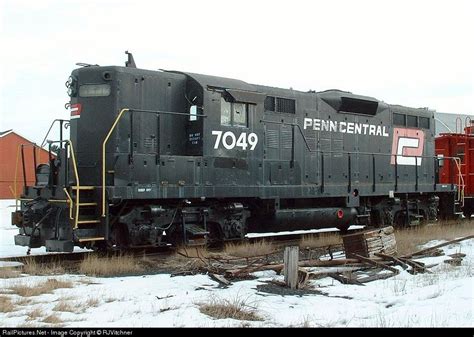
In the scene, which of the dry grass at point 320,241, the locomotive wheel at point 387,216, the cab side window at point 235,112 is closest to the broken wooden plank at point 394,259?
the dry grass at point 320,241

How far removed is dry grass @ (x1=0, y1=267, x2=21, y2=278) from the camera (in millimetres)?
8258

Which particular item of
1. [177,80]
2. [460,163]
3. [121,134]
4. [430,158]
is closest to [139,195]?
[121,134]

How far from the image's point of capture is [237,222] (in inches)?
460

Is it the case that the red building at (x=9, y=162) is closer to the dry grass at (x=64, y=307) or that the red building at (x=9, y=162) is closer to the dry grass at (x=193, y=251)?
the dry grass at (x=193, y=251)

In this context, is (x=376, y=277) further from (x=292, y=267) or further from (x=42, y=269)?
(x=42, y=269)

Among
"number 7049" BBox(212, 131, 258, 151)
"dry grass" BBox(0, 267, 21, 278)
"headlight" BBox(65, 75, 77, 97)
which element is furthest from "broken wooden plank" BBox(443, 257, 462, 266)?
"headlight" BBox(65, 75, 77, 97)

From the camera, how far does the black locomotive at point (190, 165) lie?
388 inches

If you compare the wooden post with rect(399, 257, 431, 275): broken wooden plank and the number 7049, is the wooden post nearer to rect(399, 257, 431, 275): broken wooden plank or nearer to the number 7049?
rect(399, 257, 431, 275): broken wooden plank

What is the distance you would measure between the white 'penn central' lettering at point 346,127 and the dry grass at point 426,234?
2893 mm

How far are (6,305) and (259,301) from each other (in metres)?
2.94

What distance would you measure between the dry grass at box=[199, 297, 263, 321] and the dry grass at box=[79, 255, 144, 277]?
2892mm

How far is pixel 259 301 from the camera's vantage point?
6.50 meters

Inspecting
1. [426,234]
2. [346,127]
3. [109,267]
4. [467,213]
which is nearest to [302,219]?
[346,127]
